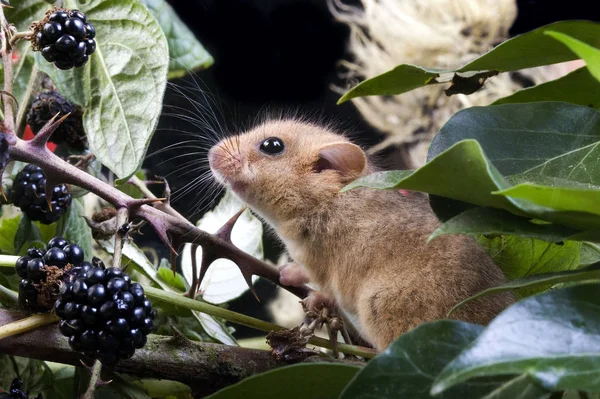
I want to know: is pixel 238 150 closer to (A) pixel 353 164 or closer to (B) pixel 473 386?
A: (A) pixel 353 164

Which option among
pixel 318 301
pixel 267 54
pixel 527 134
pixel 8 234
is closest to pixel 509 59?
pixel 527 134

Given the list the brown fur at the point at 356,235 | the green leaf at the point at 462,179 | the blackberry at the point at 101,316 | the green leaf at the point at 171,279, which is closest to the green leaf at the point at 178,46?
the brown fur at the point at 356,235

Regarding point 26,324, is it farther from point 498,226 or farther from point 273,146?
point 273,146

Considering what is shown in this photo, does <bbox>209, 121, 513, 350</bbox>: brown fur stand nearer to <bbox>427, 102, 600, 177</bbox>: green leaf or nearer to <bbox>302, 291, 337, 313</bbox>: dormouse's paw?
<bbox>302, 291, 337, 313</bbox>: dormouse's paw

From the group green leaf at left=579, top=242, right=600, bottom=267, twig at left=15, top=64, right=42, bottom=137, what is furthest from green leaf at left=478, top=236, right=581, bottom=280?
twig at left=15, top=64, right=42, bottom=137

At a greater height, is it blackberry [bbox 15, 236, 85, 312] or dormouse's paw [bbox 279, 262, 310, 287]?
blackberry [bbox 15, 236, 85, 312]

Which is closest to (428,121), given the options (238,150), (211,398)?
(238,150)

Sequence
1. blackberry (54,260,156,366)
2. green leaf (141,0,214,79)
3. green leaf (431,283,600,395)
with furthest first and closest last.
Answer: green leaf (141,0,214,79) < blackberry (54,260,156,366) < green leaf (431,283,600,395)
